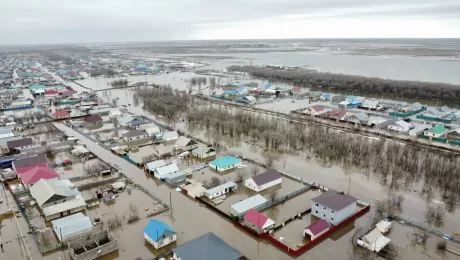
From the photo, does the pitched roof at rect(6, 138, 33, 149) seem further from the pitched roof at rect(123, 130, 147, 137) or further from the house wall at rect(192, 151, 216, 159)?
the house wall at rect(192, 151, 216, 159)

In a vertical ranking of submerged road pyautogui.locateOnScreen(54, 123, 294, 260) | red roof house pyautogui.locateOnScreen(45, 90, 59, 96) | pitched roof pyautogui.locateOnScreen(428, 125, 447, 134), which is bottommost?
submerged road pyautogui.locateOnScreen(54, 123, 294, 260)

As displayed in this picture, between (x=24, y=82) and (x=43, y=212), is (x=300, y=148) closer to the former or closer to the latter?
(x=43, y=212)

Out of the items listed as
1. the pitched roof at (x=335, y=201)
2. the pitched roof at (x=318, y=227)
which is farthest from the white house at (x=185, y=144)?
the pitched roof at (x=318, y=227)

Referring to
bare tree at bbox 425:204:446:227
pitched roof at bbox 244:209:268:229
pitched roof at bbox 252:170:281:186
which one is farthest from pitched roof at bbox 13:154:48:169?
bare tree at bbox 425:204:446:227

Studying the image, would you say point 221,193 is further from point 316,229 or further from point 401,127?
A: point 401,127

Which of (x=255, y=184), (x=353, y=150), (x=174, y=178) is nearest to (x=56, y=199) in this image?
(x=174, y=178)
